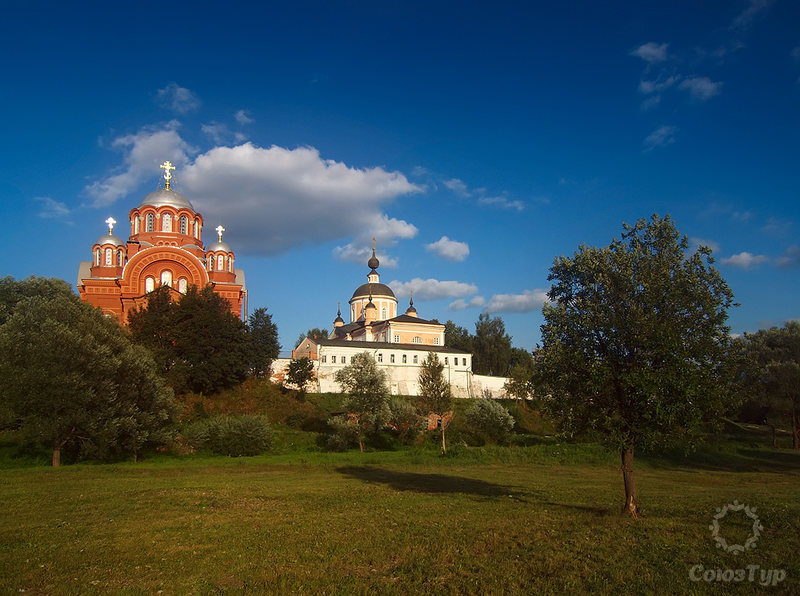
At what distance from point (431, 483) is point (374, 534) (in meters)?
10.1

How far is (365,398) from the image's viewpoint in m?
38.9

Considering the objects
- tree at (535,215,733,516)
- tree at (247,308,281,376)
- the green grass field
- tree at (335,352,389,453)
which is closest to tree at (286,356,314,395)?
tree at (247,308,281,376)

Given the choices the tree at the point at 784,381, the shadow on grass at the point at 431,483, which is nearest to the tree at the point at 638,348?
the shadow on grass at the point at 431,483

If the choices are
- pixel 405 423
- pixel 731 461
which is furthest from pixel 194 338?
pixel 731 461

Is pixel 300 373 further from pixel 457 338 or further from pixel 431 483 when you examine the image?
pixel 457 338

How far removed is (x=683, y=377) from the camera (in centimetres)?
1317

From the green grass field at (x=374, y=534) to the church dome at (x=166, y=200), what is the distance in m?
41.1

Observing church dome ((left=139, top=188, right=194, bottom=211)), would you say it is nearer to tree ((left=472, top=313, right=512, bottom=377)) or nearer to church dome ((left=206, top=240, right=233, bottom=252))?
church dome ((left=206, top=240, right=233, bottom=252))

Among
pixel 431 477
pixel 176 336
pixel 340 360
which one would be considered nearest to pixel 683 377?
pixel 431 477

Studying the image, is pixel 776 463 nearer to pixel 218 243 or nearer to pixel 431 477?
pixel 431 477

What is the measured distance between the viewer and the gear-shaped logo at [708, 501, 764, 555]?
34.3 ft

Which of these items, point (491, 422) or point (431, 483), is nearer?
point (431, 483)

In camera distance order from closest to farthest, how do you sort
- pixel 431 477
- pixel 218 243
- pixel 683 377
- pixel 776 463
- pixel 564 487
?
pixel 683 377
pixel 564 487
pixel 431 477
pixel 776 463
pixel 218 243

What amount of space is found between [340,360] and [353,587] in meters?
56.8
